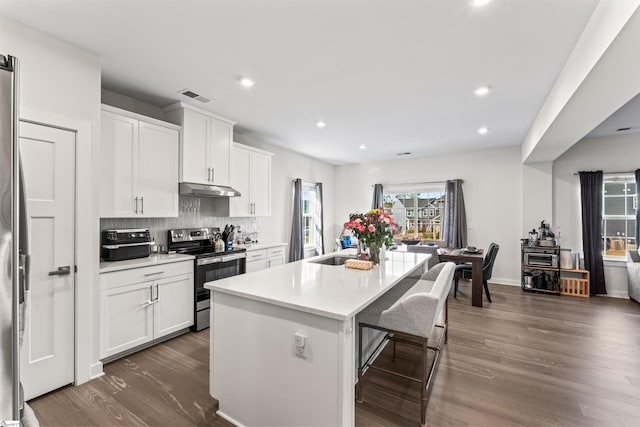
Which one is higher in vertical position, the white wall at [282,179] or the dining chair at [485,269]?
the white wall at [282,179]

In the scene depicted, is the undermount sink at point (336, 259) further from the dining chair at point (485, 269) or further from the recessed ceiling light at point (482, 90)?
the dining chair at point (485, 269)

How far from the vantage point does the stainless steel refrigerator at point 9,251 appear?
26.0 inches

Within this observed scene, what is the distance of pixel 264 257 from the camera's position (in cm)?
435

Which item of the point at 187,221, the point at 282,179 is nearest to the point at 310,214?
the point at 282,179

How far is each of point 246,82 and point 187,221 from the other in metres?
2.02

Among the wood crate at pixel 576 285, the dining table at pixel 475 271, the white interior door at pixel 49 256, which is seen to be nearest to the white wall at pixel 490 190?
the wood crate at pixel 576 285

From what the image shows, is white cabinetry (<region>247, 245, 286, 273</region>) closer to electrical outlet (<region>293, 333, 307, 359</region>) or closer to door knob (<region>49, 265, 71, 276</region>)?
door knob (<region>49, 265, 71, 276</region>)

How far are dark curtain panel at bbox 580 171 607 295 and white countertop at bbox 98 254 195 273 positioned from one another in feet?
20.5

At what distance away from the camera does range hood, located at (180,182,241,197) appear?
337 centimetres

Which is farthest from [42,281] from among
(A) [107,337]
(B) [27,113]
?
(B) [27,113]

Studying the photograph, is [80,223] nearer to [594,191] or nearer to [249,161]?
[249,161]

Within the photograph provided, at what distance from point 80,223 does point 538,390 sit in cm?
385

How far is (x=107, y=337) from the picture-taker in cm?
252

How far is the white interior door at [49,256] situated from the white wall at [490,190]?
6.03m
